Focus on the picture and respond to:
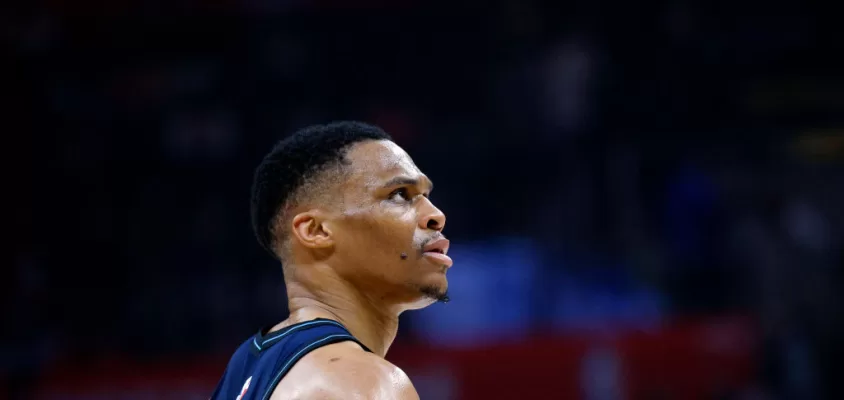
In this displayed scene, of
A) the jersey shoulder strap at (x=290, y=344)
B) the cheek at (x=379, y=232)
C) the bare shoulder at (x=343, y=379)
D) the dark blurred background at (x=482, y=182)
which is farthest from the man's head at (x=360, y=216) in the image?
the dark blurred background at (x=482, y=182)

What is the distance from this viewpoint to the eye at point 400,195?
2615 millimetres

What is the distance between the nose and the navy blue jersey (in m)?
0.40

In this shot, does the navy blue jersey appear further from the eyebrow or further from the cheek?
the eyebrow

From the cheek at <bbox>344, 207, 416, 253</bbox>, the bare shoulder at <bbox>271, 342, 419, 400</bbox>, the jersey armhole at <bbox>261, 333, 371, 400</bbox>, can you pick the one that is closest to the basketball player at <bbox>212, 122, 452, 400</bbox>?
the cheek at <bbox>344, 207, 416, 253</bbox>

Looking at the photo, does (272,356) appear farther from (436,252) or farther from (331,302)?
(436,252)

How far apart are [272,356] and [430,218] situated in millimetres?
615

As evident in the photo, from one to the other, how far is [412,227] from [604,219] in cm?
643

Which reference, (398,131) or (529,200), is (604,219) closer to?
(529,200)

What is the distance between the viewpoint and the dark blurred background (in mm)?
7691

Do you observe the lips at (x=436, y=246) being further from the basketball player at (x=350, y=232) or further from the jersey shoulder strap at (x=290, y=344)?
the jersey shoulder strap at (x=290, y=344)

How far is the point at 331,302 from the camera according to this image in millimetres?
2594

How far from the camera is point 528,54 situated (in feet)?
31.6

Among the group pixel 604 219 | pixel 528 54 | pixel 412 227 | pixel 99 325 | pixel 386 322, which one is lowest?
pixel 99 325

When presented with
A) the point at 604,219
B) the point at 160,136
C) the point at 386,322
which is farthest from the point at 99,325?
the point at 386,322
